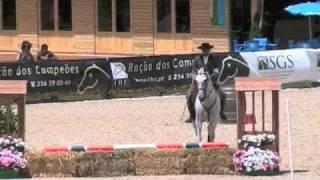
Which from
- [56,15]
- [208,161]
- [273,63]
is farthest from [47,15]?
[208,161]

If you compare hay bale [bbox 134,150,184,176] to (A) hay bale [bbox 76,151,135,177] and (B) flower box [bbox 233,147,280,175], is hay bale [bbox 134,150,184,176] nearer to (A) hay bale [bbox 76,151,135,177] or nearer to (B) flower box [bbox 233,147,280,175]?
(A) hay bale [bbox 76,151,135,177]

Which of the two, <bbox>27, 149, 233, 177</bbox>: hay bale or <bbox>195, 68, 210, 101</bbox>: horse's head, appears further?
<bbox>195, 68, 210, 101</bbox>: horse's head

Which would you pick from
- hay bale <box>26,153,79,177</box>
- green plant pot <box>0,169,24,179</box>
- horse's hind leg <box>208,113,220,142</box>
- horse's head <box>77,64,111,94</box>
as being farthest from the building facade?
green plant pot <box>0,169,24,179</box>

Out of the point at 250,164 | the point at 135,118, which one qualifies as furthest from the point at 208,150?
the point at 135,118

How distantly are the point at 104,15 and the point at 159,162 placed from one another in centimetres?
2028

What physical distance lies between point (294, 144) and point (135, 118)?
5.09 meters

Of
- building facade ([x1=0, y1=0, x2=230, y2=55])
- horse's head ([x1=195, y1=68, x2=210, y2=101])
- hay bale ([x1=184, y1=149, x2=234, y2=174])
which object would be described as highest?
building facade ([x1=0, y1=0, x2=230, y2=55])

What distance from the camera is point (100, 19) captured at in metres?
32.8

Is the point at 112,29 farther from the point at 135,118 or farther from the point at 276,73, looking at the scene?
the point at 135,118

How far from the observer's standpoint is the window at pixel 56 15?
33219 millimetres

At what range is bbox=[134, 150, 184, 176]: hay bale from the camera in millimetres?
12914

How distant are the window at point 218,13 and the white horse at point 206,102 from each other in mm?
16474

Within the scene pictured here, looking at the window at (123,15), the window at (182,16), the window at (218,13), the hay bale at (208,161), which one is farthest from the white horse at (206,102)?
the window at (123,15)

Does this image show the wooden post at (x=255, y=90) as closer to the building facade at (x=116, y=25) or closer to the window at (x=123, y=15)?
the building facade at (x=116, y=25)
